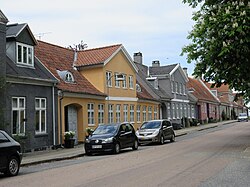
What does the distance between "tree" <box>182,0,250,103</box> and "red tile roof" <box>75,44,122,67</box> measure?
1329 centimetres

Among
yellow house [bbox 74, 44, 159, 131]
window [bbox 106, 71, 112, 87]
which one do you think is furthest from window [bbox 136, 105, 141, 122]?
window [bbox 106, 71, 112, 87]

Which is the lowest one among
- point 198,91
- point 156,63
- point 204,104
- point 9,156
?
point 9,156

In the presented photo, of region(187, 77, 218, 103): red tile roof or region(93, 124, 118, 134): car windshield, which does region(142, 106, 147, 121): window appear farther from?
region(187, 77, 218, 103): red tile roof

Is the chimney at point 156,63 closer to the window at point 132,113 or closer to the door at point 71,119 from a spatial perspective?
the window at point 132,113

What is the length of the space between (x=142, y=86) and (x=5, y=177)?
32115 millimetres

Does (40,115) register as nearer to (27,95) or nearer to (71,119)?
(27,95)

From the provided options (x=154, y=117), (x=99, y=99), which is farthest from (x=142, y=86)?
(x=99, y=99)

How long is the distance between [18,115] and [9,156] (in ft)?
30.2

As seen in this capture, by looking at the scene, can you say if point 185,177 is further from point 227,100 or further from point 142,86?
point 227,100

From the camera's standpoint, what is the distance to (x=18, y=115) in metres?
22.2

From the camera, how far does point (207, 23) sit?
18.4m

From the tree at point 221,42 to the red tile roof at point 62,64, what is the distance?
9.69 metres

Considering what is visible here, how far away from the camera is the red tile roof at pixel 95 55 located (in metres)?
32.5

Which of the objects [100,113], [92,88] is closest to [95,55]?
[92,88]
